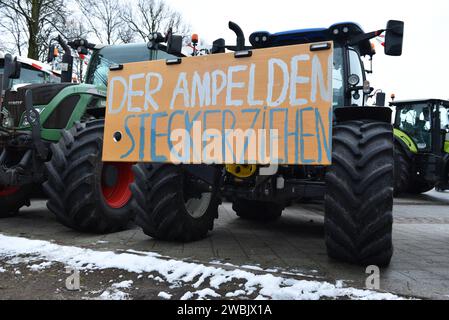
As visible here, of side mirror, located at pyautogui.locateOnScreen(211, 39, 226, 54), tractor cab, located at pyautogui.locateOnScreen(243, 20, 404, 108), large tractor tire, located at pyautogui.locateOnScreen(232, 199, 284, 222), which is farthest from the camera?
large tractor tire, located at pyautogui.locateOnScreen(232, 199, 284, 222)

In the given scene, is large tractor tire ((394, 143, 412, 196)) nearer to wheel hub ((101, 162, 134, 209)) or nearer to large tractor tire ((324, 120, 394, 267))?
wheel hub ((101, 162, 134, 209))

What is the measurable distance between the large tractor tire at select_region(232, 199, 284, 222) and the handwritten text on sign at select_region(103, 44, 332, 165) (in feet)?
9.05

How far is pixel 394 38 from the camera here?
13.9 feet

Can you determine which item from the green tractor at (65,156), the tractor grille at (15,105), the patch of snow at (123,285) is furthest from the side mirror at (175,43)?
the patch of snow at (123,285)

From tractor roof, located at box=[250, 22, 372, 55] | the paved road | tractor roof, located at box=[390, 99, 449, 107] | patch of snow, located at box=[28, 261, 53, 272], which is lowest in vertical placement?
the paved road

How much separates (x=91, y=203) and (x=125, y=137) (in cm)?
Result: 117

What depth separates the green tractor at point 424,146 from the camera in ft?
39.4

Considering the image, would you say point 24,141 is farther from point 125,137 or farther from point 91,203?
point 125,137

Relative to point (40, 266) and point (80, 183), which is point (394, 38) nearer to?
point (80, 183)

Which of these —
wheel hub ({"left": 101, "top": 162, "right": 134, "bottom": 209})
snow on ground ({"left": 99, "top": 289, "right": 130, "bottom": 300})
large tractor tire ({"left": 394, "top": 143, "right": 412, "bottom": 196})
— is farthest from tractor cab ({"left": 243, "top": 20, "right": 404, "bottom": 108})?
large tractor tire ({"left": 394, "top": 143, "right": 412, "bottom": 196})

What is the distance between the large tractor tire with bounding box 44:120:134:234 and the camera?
4863mm

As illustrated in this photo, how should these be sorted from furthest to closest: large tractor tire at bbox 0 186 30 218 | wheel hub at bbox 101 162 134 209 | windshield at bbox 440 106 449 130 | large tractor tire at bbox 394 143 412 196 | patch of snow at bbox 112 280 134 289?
windshield at bbox 440 106 449 130
large tractor tire at bbox 394 143 412 196
large tractor tire at bbox 0 186 30 218
wheel hub at bbox 101 162 134 209
patch of snow at bbox 112 280 134 289

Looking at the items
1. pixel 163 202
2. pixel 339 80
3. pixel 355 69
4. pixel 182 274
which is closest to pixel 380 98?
pixel 355 69

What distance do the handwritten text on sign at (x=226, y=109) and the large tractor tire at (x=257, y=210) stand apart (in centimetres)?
276
